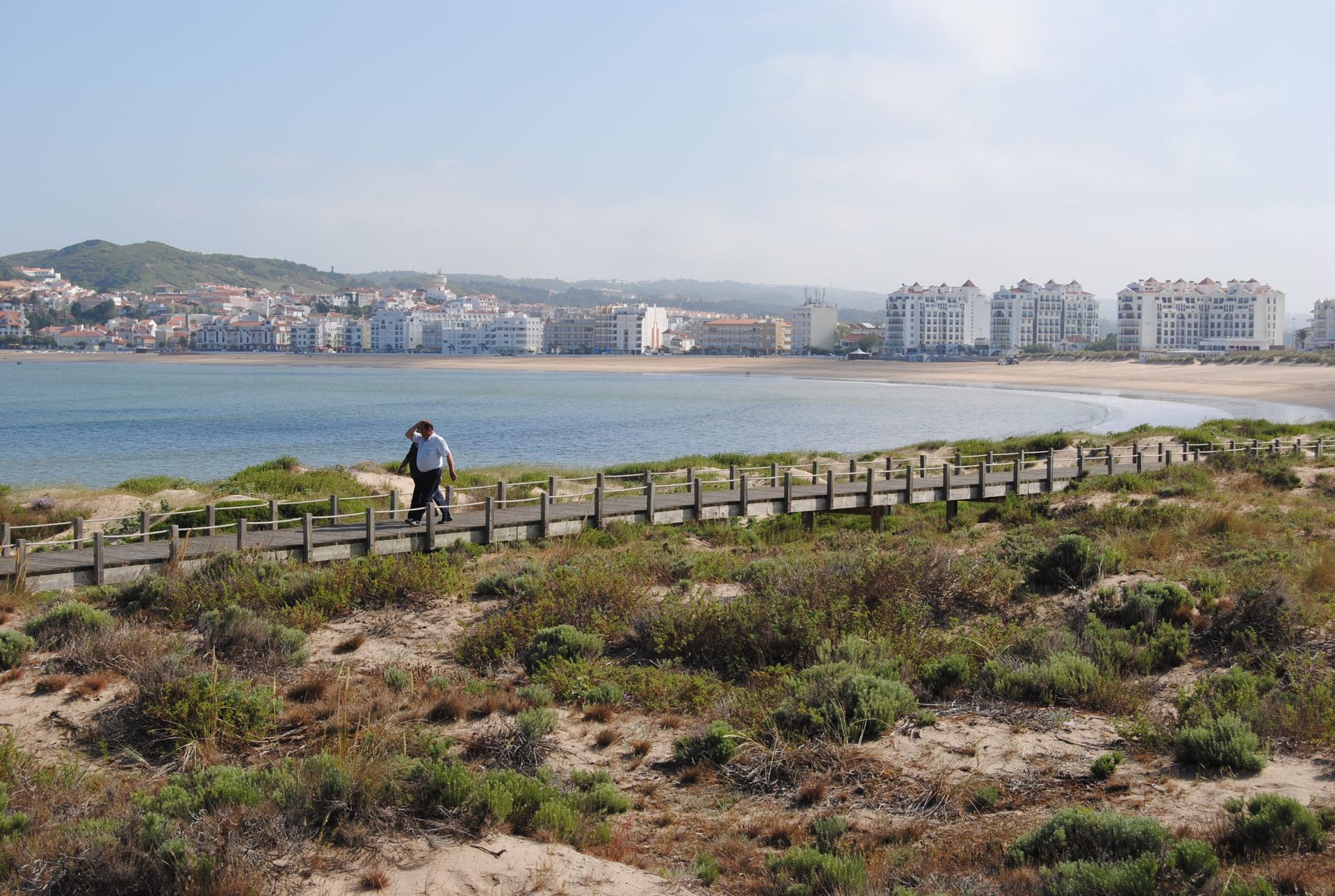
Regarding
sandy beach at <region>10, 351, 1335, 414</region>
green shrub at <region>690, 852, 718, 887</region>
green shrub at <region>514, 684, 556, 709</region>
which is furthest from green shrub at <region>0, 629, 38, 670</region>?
sandy beach at <region>10, 351, 1335, 414</region>

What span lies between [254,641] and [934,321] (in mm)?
182318

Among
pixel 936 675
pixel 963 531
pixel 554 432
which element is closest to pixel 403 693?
pixel 936 675

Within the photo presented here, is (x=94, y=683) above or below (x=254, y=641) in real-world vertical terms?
below

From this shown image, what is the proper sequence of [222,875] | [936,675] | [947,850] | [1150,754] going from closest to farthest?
[222,875], [947,850], [1150,754], [936,675]

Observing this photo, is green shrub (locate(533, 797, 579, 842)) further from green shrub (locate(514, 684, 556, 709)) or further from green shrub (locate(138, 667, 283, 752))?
green shrub (locate(138, 667, 283, 752))

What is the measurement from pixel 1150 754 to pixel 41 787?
7.60 meters

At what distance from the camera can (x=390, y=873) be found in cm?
625

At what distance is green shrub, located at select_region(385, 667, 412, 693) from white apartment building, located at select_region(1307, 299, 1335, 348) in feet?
604

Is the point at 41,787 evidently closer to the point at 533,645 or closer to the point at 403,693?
the point at 403,693

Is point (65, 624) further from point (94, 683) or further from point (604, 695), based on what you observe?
point (604, 695)

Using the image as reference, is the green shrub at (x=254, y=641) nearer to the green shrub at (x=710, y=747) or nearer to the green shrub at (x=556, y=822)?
the green shrub at (x=710, y=747)

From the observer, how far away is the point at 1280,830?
5969 millimetres

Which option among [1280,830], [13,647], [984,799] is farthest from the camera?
[13,647]

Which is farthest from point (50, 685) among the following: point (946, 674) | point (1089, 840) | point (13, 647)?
point (1089, 840)
